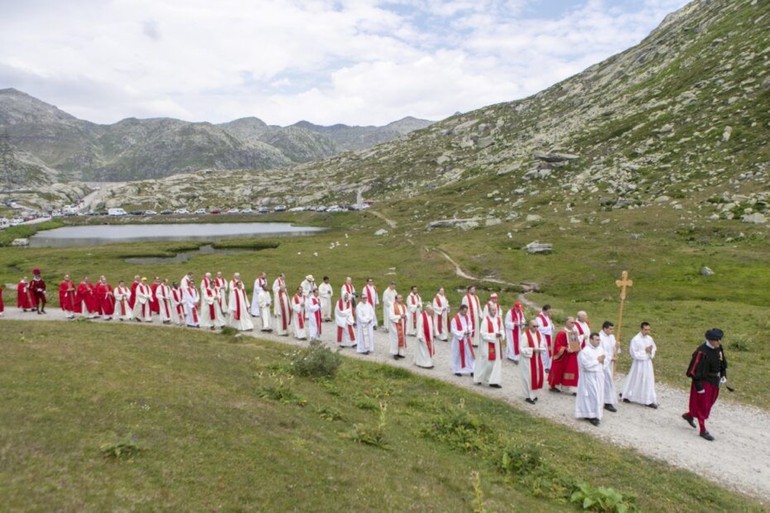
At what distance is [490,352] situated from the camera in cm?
1916

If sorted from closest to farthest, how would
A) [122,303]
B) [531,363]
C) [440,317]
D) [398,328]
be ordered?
[531,363] → [398,328] → [440,317] → [122,303]

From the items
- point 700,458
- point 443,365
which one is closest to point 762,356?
point 700,458

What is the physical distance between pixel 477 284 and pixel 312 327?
65.7ft

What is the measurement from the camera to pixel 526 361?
17531 mm

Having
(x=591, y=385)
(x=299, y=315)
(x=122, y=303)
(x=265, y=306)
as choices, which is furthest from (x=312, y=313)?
(x=591, y=385)

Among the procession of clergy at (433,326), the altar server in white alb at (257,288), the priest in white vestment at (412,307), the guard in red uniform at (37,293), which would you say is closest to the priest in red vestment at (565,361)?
the procession of clergy at (433,326)

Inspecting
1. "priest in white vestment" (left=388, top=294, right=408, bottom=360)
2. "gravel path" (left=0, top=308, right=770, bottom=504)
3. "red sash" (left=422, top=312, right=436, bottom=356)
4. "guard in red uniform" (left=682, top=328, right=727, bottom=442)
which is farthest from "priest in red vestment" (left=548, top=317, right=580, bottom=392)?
"priest in white vestment" (left=388, top=294, right=408, bottom=360)

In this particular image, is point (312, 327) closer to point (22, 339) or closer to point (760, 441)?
point (22, 339)

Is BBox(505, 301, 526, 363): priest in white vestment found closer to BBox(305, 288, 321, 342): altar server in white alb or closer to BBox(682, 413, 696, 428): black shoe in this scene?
BBox(682, 413, 696, 428): black shoe

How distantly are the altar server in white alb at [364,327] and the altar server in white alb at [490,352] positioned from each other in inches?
255

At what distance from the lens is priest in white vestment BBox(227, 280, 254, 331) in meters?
28.3

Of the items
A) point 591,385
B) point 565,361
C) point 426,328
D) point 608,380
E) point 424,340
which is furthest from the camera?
point 424,340

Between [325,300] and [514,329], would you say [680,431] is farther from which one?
[325,300]

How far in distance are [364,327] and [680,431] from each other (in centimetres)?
1391
